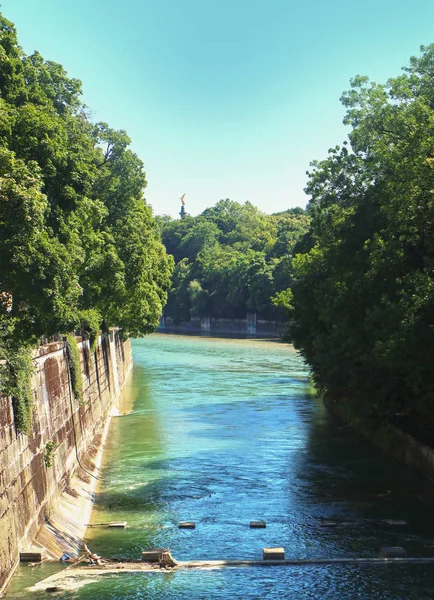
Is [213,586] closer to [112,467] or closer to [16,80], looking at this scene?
[112,467]

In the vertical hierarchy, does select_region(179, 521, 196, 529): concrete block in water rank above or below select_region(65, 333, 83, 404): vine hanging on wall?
below

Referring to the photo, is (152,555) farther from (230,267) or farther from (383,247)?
(230,267)

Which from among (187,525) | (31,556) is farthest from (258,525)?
(31,556)

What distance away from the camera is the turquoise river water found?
1628 centimetres

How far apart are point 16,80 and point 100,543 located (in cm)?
1352

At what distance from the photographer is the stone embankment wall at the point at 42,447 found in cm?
1546

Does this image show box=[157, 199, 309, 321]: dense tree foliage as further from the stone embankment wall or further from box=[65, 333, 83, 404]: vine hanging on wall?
box=[65, 333, 83, 404]: vine hanging on wall

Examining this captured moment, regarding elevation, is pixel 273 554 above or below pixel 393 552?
above

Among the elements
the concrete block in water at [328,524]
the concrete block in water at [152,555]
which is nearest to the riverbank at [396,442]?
the concrete block in water at [328,524]

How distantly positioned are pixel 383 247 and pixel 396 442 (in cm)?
987

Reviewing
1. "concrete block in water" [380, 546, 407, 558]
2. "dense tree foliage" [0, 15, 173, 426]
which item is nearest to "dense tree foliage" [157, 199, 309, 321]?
"dense tree foliage" [0, 15, 173, 426]

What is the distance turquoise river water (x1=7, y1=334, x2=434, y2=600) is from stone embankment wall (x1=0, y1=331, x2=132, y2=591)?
109 centimetres

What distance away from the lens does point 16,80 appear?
21.4 m

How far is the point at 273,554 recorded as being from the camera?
1781 centimetres
